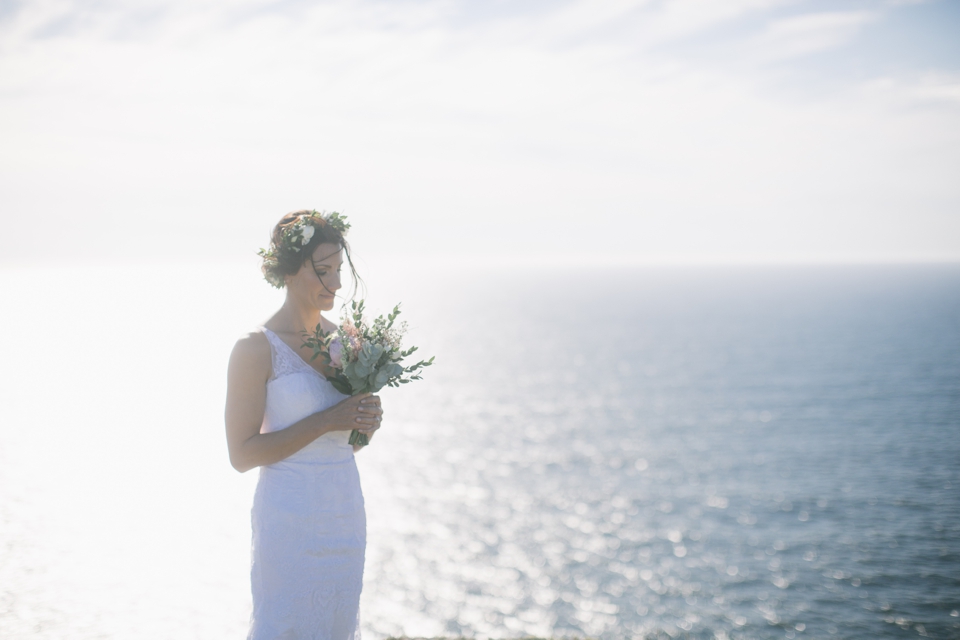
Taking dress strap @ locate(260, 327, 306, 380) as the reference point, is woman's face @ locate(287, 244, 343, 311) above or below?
above

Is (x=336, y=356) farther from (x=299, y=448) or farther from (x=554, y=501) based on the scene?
(x=554, y=501)

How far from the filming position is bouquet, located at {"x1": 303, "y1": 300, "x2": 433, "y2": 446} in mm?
3803

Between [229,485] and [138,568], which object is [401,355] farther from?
[229,485]

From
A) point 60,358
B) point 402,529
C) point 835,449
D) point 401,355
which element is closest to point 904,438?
point 835,449

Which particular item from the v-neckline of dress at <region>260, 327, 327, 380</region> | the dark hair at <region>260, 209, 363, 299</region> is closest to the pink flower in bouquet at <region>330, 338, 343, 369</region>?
the v-neckline of dress at <region>260, 327, 327, 380</region>

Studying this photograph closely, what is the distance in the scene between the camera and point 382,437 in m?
74.1

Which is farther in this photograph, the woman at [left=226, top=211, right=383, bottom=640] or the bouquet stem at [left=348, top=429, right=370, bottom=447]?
the bouquet stem at [left=348, top=429, right=370, bottom=447]

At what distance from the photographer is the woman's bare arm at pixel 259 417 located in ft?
12.2

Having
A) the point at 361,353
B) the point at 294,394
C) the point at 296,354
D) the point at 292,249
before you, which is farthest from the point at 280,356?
the point at 292,249

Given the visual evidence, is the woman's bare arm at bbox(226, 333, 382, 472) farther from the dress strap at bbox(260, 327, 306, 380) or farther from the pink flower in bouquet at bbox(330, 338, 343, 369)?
the pink flower in bouquet at bbox(330, 338, 343, 369)

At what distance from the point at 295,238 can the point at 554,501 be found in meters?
53.7

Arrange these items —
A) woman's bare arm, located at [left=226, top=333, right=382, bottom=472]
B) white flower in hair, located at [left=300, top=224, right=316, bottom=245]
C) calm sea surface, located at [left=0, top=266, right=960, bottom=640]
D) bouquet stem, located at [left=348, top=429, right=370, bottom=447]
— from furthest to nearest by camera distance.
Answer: calm sea surface, located at [left=0, top=266, right=960, bottom=640]
bouquet stem, located at [left=348, top=429, right=370, bottom=447]
white flower in hair, located at [left=300, top=224, right=316, bottom=245]
woman's bare arm, located at [left=226, top=333, right=382, bottom=472]

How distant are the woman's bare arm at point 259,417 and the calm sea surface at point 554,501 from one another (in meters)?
14.3

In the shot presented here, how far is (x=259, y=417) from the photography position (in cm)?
377
